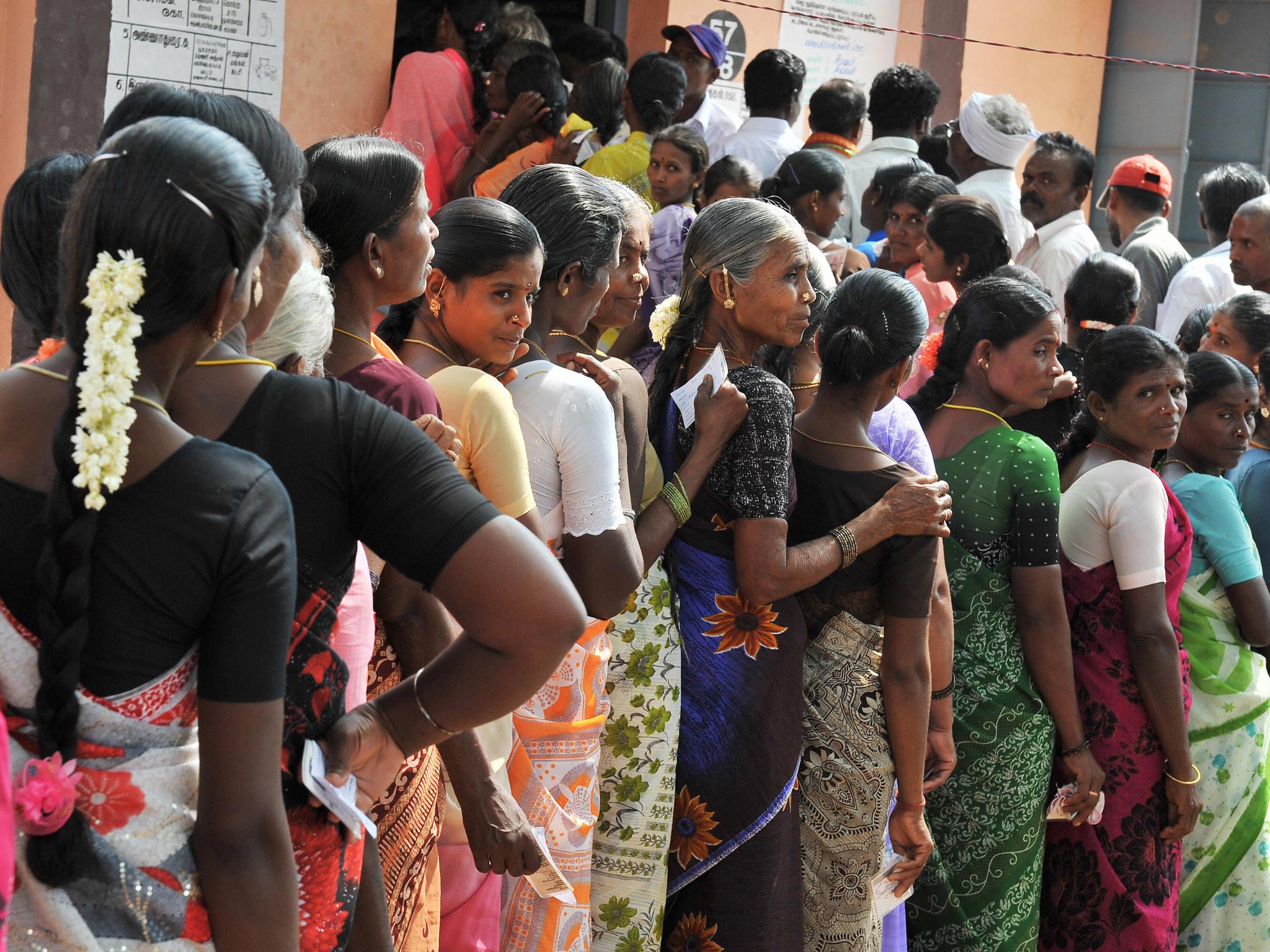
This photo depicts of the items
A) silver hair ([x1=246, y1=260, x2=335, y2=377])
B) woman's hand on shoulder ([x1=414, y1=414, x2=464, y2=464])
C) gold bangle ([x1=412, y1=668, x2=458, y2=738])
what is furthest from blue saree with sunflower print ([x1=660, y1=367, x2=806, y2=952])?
gold bangle ([x1=412, y1=668, x2=458, y2=738])

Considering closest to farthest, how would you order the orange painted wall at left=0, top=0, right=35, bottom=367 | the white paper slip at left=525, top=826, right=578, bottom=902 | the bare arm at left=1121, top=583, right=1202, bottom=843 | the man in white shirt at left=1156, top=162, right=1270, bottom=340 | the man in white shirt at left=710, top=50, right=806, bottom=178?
1. the white paper slip at left=525, top=826, right=578, bottom=902
2. the bare arm at left=1121, top=583, right=1202, bottom=843
3. the orange painted wall at left=0, top=0, right=35, bottom=367
4. the man in white shirt at left=1156, top=162, right=1270, bottom=340
5. the man in white shirt at left=710, top=50, right=806, bottom=178

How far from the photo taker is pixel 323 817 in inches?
64.4

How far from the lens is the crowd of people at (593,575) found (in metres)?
1.39

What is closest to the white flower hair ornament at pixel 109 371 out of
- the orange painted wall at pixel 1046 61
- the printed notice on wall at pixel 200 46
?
the printed notice on wall at pixel 200 46

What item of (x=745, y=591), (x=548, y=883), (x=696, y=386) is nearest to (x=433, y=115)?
(x=696, y=386)

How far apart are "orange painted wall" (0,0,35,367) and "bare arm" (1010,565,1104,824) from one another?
333cm

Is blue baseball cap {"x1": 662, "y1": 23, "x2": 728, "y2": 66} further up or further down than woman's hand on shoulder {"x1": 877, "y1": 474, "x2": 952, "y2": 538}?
further up

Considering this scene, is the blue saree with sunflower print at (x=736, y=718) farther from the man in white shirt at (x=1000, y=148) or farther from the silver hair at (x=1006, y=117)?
the silver hair at (x=1006, y=117)

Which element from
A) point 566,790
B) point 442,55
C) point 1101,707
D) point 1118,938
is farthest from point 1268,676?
point 442,55

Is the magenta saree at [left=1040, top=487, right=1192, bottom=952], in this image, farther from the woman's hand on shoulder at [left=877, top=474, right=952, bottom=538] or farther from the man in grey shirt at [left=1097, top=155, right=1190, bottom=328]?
the man in grey shirt at [left=1097, top=155, right=1190, bottom=328]

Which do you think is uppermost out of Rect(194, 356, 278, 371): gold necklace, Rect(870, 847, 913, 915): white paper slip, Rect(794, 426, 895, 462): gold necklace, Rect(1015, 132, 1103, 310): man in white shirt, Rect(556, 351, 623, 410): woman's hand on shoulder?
Rect(1015, 132, 1103, 310): man in white shirt

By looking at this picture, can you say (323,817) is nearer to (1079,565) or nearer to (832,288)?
(832,288)

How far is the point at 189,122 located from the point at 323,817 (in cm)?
82

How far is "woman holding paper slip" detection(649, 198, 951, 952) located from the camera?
115 inches
